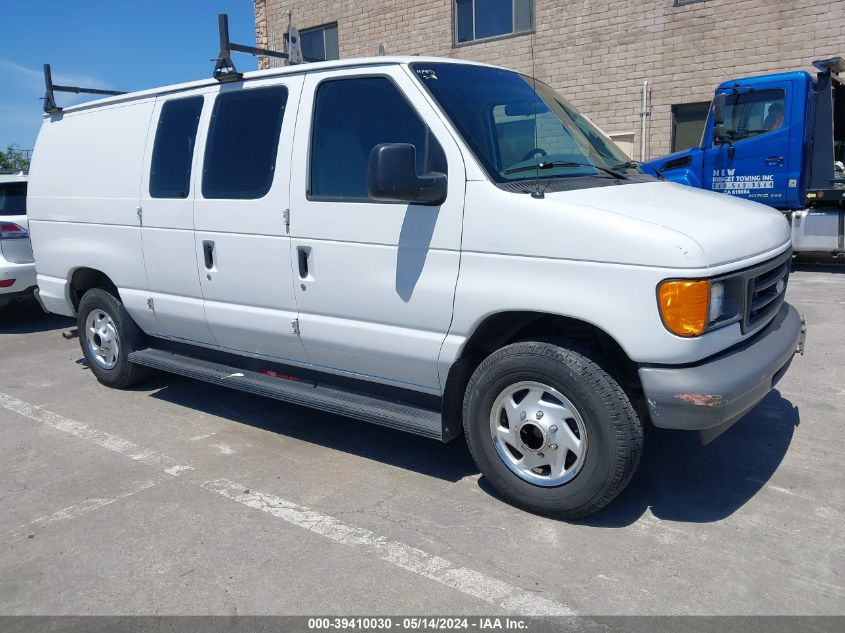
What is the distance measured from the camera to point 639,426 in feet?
10.9

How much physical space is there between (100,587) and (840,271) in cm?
1072

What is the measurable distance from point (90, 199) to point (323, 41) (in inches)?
569

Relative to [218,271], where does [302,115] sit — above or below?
above

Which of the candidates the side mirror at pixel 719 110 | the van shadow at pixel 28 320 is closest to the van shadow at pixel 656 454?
the van shadow at pixel 28 320

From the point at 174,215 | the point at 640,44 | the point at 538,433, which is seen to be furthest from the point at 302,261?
the point at 640,44

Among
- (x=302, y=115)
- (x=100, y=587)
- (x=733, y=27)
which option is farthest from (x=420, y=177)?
(x=733, y=27)

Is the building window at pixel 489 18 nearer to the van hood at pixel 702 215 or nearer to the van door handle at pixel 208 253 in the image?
the van door handle at pixel 208 253

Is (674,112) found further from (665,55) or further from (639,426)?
(639,426)

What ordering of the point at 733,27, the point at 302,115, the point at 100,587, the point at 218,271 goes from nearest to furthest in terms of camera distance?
1. the point at 100,587
2. the point at 302,115
3. the point at 218,271
4. the point at 733,27

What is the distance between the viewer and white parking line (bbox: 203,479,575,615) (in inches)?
116

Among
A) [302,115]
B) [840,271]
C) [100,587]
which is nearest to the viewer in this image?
[100,587]

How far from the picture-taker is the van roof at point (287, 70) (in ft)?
13.1

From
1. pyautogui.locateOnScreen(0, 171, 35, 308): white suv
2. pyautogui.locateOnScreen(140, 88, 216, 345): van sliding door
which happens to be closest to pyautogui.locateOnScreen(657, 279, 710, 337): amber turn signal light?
A: pyautogui.locateOnScreen(140, 88, 216, 345): van sliding door

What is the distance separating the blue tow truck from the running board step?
8500mm
